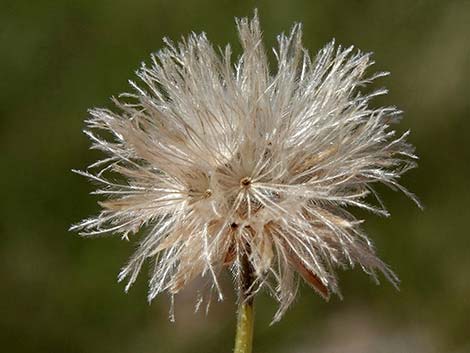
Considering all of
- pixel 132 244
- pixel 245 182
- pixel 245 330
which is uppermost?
pixel 132 244

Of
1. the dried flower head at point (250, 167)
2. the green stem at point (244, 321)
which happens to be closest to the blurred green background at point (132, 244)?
the dried flower head at point (250, 167)

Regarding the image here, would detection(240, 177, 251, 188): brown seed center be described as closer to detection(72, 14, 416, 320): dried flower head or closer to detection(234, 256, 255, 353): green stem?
detection(72, 14, 416, 320): dried flower head

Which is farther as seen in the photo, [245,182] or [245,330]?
[245,182]

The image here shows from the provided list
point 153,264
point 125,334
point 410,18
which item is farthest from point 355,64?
point 410,18

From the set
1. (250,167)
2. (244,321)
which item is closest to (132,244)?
(250,167)

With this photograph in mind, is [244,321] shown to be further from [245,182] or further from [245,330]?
[245,182]

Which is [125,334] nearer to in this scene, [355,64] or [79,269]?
[79,269]

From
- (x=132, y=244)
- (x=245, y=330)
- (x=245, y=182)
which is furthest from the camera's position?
(x=132, y=244)
